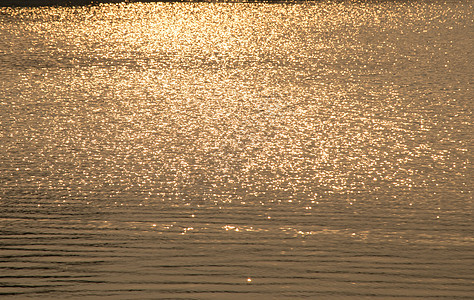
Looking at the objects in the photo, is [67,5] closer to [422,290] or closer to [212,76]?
[212,76]

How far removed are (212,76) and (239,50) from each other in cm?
190

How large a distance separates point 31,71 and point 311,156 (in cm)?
506

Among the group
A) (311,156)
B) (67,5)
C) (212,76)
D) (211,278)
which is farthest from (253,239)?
(67,5)

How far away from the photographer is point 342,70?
984 centimetres

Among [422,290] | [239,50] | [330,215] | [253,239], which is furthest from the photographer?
[239,50]

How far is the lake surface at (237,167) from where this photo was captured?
13.6 feet

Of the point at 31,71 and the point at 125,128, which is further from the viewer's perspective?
the point at 31,71

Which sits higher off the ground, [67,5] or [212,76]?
[67,5]

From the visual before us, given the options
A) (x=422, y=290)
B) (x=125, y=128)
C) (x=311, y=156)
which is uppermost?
(x=125, y=128)

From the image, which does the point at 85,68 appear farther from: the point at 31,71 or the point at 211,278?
the point at 211,278

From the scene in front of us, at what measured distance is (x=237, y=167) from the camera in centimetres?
616

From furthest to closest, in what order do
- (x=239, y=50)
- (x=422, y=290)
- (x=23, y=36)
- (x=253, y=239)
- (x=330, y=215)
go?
(x=23, y=36)
(x=239, y=50)
(x=330, y=215)
(x=253, y=239)
(x=422, y=290)

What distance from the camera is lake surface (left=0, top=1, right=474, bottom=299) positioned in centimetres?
414

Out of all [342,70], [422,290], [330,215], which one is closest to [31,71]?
[342,70]
